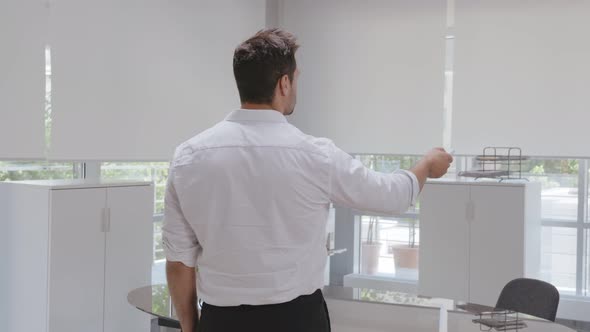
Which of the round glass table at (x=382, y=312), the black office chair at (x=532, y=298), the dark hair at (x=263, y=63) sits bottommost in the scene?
the black office chair at (x=532, y=298)

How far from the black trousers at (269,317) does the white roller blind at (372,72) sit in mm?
4124

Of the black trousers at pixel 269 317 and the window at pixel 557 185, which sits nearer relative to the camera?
the black trousers at pixel 269 317

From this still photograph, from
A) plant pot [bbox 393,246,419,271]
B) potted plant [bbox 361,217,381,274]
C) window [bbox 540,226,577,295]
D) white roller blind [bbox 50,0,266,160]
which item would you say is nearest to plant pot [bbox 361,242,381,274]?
potted plant [bbox 361,217,381,274]

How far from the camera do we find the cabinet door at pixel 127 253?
416 cm

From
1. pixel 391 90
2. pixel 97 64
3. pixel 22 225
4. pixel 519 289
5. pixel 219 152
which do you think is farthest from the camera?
pixel 391 90

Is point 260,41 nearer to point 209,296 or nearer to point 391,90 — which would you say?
point 209,296

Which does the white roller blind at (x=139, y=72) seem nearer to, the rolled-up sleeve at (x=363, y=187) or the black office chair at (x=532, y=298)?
the black office chair at (x=532, y=298)

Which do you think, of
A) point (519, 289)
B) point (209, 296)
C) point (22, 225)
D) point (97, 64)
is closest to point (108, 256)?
point (22, 225)

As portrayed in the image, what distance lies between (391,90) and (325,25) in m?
0.87

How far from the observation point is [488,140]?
213 inches

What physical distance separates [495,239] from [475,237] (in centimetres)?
14

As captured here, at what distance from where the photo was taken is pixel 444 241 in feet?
16.1

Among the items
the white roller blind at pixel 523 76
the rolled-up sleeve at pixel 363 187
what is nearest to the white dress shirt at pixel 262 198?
the rolled-up sleeve at pixel 363 187

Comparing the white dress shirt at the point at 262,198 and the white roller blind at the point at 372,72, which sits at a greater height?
the white roller blind at the point at 372,72
